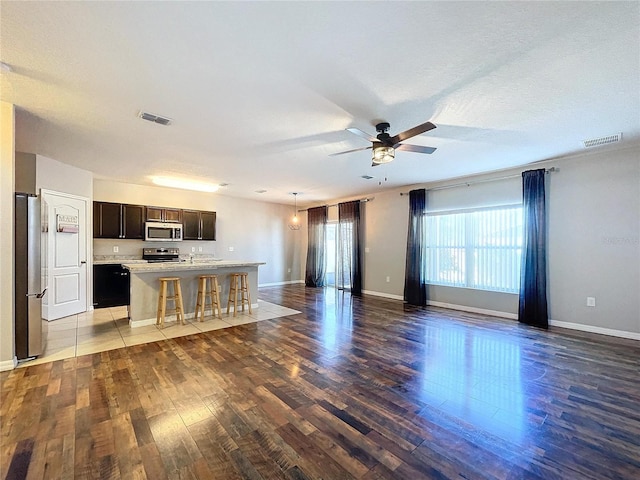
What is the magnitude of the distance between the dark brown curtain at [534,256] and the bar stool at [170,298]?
563 cm

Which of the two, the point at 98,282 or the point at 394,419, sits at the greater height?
the point at 98,282

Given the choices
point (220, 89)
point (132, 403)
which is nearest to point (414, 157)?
point (220, 89)

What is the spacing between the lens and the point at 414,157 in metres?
4.33

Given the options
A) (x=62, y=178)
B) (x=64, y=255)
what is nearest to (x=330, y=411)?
(x=64, y=255)

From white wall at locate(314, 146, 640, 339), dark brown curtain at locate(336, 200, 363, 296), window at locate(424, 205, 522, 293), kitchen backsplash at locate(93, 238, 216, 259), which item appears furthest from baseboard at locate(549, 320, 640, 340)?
kitchen backsplash at locate(93, 238, 216, 259)

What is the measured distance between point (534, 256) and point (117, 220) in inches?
312

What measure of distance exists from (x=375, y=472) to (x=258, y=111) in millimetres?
3102

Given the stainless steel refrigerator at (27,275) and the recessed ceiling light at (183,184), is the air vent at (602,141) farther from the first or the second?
the stainless steel refrigerator at (27,275)

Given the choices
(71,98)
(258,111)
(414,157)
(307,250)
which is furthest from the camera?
(307,250)

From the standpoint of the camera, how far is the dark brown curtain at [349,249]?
7.44 metres

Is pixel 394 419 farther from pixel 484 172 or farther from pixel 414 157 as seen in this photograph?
pixel 484 172

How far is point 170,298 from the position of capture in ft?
14.4

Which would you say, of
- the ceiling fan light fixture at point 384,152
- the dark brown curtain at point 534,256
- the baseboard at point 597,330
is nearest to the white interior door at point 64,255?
the ceiling fan light fixture at point 384,152

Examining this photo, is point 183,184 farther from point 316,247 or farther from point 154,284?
point 316,247
